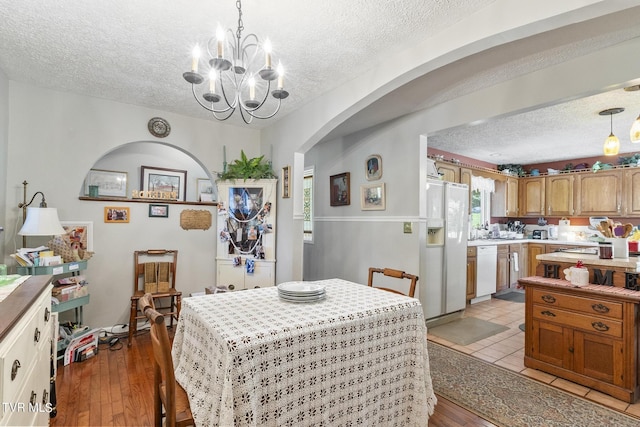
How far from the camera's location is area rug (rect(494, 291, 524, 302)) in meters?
5.29

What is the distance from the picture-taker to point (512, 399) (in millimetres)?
2275

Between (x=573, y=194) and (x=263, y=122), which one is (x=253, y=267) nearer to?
(x=263, y=122)

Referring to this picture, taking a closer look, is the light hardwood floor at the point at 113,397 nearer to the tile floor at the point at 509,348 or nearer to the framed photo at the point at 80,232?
the tile floor at the point at 509,348

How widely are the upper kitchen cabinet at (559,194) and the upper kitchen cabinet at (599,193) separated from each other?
10cm

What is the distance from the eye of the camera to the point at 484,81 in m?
2.88

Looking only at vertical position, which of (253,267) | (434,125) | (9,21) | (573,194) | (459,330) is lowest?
(459,330)

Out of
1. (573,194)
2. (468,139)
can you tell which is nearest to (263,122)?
(468,139)

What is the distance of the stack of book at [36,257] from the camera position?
103 inches

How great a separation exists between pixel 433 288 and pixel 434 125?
1933 mm

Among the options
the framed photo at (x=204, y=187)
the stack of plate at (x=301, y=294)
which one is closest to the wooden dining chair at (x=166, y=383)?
the stack of plate at (x=301, y=294)

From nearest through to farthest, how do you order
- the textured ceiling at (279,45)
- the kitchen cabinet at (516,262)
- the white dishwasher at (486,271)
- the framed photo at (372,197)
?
the textured ceiling at (279,45) → the framed photo at (372,197) → the white dishwasher at (486,271) → the kitchen cabinet at (516,262)

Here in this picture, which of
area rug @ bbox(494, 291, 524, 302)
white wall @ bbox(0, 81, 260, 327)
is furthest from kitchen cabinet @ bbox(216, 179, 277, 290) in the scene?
area rug @ bbox(494, 291, 524, 302)

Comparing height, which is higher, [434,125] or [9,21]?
[9,21]

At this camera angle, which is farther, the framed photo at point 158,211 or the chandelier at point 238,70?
the framed photo at point 158,211
